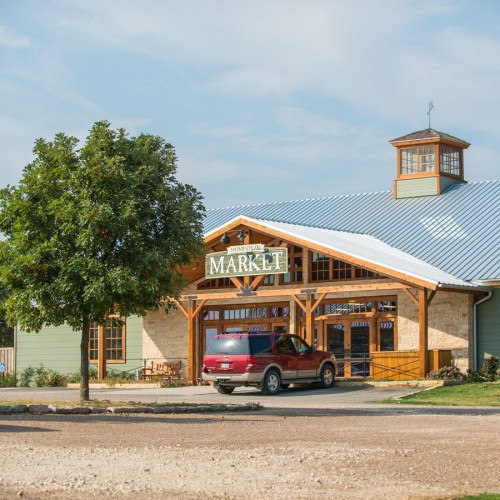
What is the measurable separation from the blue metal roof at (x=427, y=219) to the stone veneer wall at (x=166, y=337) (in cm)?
398

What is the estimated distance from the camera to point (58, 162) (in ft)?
70.9

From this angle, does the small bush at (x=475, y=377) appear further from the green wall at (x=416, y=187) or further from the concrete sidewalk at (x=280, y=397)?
the green wall at (x=416, y=187)

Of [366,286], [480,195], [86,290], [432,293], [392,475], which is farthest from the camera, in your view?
[480,195]

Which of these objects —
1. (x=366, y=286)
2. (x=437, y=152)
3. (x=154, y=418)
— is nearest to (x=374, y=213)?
(x=437, y=152)

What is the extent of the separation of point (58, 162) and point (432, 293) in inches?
469

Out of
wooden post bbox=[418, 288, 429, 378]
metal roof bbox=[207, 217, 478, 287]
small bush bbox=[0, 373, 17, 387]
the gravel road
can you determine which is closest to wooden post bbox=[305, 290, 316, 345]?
metal roof bbox=[207, 217, 478, 287]

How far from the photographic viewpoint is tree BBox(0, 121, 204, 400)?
2080cm

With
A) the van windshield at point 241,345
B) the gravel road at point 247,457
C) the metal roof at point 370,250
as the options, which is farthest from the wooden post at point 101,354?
the gravel road at point 247,457

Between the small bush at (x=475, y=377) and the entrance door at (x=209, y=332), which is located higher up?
the entrance door at (x=209, y=332)

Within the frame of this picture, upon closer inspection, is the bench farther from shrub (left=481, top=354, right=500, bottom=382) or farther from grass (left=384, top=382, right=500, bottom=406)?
grass (left=384, top=382, right=500, bottom=406)

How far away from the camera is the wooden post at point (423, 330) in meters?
28.5

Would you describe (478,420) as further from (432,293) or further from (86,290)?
(432,293)

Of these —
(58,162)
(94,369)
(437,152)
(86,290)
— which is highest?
(437,152)

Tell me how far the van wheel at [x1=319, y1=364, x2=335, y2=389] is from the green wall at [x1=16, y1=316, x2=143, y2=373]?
1052cm
